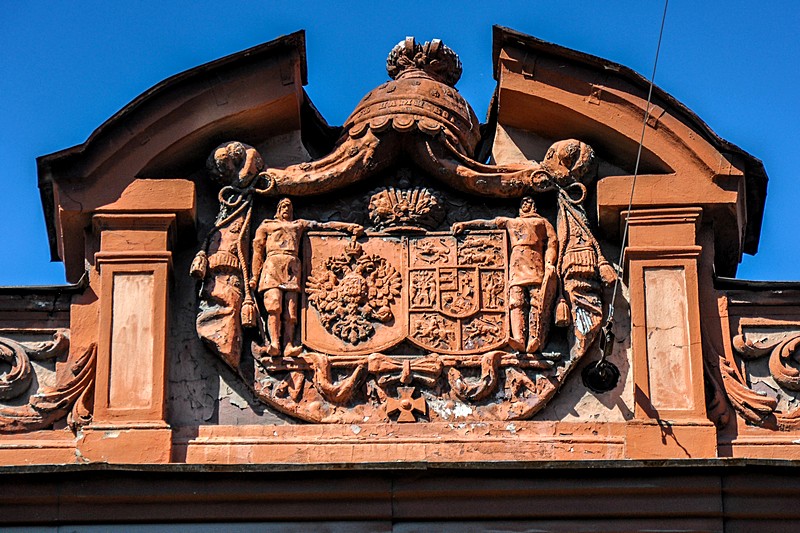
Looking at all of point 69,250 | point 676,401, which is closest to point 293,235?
point 69,250

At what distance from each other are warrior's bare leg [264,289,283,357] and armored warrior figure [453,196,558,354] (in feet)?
3.55

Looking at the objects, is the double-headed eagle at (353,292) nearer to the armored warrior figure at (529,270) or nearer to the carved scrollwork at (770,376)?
the armored warrior figure at (529,270)

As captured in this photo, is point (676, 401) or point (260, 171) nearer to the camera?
point (676, 401)

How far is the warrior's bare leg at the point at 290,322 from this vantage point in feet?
39.7

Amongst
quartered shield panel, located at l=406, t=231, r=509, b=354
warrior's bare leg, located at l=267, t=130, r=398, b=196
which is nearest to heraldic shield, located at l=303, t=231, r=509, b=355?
quartered shield panel, located at l=406, t=231, r=509, b=354

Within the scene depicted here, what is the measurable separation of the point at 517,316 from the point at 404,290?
25.5 inches

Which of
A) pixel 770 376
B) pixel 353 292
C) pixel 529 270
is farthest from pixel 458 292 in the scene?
pixel 770 376

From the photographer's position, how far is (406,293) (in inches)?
482

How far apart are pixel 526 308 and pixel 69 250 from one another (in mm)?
2602

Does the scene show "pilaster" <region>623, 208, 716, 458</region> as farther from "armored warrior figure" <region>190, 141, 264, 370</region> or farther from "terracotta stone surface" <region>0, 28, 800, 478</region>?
"armored warrior figure" <region>190, 141, 264, 370</region>

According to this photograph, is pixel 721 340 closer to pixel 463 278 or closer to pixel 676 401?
pixel 676 401

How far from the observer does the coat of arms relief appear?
12016 millimetres

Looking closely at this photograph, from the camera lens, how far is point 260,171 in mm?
12609

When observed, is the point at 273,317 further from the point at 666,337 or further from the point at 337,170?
the point at 666,337
